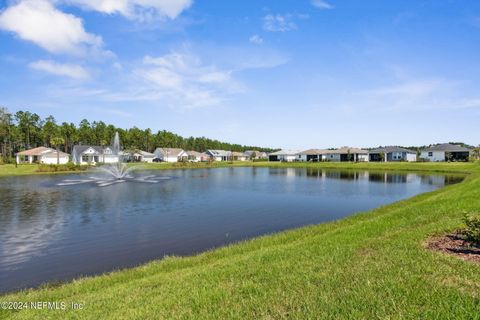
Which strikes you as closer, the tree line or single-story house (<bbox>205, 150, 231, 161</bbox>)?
the tree line

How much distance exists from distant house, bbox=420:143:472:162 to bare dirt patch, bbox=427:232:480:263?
103872 millimetres

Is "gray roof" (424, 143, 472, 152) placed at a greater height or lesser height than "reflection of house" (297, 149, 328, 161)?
greater

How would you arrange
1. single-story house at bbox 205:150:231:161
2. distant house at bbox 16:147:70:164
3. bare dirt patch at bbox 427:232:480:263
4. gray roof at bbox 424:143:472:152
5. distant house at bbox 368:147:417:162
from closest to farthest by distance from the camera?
bare dirt patch at bbox 427:232:480:263, gray roof at bbox 424:143:472:152, distant house at bbox 16:147:70:164, distant house at bbox 368:147:417:162, single-story house at bbox 205:150:231:161

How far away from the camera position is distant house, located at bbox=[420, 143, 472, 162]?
9954 centimetres

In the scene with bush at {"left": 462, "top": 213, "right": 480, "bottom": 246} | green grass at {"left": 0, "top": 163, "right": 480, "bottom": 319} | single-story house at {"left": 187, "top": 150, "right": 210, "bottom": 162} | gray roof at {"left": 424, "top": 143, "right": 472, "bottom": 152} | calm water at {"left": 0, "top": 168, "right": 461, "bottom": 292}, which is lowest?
calm water at {"left": 0, "top": 168, "right": 461, "bottom": 292}

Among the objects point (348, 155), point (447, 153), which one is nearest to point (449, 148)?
point (447, 153)

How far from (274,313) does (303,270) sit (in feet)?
8.48

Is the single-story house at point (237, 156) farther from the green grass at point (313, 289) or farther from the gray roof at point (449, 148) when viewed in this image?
the green grass at point (313, 289)

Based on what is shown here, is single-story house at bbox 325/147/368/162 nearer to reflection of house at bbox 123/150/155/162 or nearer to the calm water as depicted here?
reflection of house at bbox 123/150/155/162

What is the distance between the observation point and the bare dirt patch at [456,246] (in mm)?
8920

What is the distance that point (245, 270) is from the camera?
9438mm

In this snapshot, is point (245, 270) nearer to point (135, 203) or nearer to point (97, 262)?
point (97, 262)

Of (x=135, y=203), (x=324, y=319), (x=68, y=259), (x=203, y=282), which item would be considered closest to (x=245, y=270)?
(x=203, y=282)

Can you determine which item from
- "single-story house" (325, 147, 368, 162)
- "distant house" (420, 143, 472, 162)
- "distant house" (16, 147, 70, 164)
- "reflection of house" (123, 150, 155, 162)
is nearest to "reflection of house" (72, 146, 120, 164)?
"distant house" (16, 147, 70, 164)
